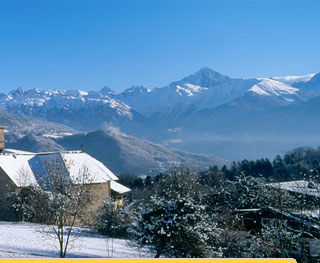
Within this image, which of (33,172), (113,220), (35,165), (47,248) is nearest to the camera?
(47,248)

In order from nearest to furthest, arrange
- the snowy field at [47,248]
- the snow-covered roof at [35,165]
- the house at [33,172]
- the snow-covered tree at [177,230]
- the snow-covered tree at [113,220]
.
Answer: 1. the snow-covered tree at [177,230]
2. the snowy field at [47,248]
3. the snow-covered tree at [113,220]
4. the house at [33,172]
5. the snow-covered roof at [35,165]

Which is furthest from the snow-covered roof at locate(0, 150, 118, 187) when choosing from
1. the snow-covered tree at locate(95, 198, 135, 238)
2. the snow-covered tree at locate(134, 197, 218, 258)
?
the snow-covered tree at locate(134, 197, 218, 258)

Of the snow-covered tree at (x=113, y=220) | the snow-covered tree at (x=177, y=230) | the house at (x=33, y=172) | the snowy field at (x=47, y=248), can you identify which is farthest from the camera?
the house at (x=33, y=172)

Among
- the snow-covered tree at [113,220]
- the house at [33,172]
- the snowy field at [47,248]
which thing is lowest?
the snowy field at [47,248]

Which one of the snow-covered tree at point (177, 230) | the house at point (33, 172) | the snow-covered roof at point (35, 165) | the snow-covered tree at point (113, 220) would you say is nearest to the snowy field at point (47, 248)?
the snow-covered tree at point (177, 230)

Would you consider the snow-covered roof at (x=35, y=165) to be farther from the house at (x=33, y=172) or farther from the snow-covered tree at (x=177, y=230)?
the snow-covered tree at (x=177, y=230)

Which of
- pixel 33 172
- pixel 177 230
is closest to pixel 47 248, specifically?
pixel 177 230

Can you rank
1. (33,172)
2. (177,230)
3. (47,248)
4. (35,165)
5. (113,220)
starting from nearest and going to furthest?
(177,230) → (47,248) → (113,220) → (33,172) → (35,165)

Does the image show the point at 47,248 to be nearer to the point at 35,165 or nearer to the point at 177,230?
the point at 177,230

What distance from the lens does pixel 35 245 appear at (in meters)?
20.2

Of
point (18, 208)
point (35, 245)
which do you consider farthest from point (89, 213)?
point (35, 245)

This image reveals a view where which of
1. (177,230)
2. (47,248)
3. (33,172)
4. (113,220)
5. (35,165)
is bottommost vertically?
(47,248)
